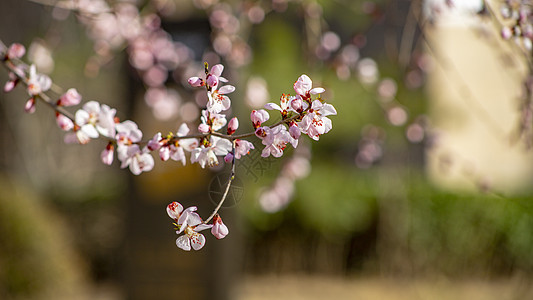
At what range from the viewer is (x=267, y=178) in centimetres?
607

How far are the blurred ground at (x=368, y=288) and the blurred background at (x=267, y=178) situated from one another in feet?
0.10

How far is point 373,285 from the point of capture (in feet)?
20.2

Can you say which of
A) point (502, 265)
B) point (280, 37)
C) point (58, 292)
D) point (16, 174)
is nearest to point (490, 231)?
point (502, 265)

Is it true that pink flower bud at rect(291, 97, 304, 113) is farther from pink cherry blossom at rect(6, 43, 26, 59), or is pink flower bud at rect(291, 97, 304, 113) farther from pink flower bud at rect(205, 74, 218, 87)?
pink cherry blossom at rect(6, 43, 26, 59)

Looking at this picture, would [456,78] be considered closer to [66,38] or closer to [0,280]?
[66,38]

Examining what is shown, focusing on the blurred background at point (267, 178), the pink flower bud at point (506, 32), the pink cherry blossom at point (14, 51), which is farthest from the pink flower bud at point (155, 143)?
the blurred background at point (267, 178)

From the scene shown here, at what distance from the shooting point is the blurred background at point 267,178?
3.06 meters

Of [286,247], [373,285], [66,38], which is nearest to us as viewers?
[373,285]

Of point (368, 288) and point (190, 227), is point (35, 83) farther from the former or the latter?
point (368, 288)

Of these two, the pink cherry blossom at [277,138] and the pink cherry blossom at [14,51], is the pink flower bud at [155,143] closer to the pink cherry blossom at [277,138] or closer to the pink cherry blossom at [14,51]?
the pink cherry blossom at [277,138]

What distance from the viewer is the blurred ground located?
5.61 meters

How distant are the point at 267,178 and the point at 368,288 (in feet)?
5.55

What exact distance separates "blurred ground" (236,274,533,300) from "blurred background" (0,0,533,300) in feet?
0.10

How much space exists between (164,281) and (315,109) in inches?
133
